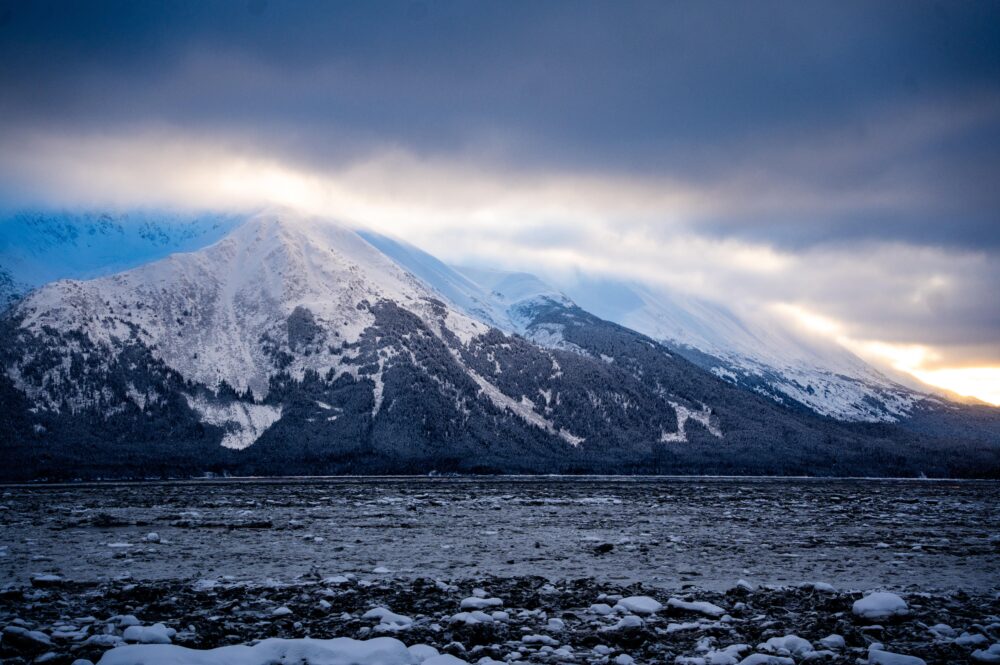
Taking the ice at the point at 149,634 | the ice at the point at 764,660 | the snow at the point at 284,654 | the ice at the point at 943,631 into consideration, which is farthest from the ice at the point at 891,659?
the ice at the point at 149,634

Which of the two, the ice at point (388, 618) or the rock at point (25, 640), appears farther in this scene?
the ice at point (388, 618)

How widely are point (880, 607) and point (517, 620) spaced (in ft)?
39.2

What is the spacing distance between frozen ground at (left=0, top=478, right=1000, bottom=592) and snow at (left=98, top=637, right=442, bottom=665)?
11818 millimetres

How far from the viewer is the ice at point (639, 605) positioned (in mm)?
24531

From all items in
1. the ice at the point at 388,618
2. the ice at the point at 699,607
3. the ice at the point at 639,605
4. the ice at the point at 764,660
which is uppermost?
the ice at the point at 764,660

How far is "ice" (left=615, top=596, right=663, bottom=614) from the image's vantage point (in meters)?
24.5

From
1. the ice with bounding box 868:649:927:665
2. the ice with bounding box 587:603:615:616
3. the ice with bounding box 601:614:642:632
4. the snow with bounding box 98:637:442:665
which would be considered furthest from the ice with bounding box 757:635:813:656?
the snow with bounding box 98:637:442:665

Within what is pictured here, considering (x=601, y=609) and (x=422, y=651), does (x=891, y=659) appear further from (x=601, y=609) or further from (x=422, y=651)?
(x=422, y=651)

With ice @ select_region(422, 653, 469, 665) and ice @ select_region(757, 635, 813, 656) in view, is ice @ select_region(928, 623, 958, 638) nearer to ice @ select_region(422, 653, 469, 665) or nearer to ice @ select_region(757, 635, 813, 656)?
ice @ select_region(757, 635, 813, 656)

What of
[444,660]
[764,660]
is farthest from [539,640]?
[764,660]

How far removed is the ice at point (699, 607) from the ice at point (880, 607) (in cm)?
438

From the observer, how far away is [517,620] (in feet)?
76.5

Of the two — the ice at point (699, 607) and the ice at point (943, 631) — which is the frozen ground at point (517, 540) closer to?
the ice at point (699, 607)

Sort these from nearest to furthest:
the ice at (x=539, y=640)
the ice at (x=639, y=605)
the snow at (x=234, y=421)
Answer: the ice at (x=539, y=640)
the ice at (x=639, y=605)
the snow at (x=234, y=421)
